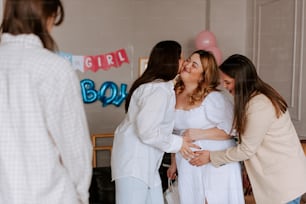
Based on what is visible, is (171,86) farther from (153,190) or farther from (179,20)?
(179,20)

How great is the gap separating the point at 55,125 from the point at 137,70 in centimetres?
157

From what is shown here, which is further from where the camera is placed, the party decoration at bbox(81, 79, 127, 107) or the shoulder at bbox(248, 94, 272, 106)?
the party decoration at bbox(81, 79, 127, 107)

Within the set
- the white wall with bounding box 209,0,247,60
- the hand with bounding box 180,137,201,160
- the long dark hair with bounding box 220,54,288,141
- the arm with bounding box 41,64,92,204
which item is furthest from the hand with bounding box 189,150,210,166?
the white wall with bounding box 209,0,247,60

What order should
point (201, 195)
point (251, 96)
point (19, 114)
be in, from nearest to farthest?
point (19, 114)
point (251, 96)
point (201, 195)

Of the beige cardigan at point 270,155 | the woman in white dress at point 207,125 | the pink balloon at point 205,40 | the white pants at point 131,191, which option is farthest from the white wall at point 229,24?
the white pants at point 131,191

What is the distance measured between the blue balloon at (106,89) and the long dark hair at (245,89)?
1189mm

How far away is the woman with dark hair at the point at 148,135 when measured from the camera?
0.86 m

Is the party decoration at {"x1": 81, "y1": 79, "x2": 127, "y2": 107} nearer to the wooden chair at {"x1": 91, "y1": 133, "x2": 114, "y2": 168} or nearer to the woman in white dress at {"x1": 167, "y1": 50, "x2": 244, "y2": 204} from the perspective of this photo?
the wooden chair at {"x1": 91, "y1": 133, "x2": 114, "y2": 168}

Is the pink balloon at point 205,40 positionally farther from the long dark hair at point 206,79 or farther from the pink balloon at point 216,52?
the long dark hair at point 206,79

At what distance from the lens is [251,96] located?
86cm

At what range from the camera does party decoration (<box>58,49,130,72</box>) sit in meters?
1.98

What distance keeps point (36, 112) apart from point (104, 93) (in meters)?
1.53

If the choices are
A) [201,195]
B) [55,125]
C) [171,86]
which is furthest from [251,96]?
[55,125]

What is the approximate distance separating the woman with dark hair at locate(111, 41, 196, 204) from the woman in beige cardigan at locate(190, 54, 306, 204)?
13cm
